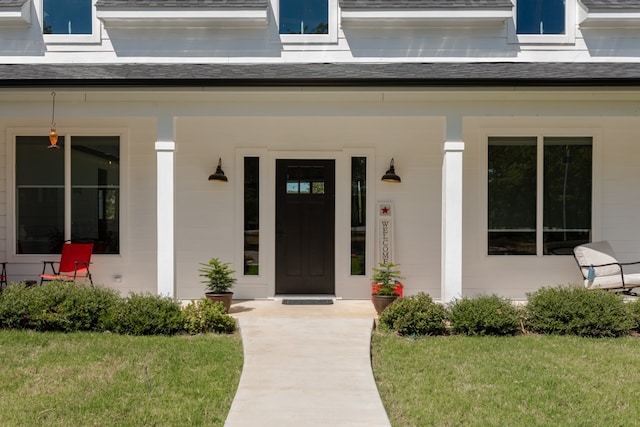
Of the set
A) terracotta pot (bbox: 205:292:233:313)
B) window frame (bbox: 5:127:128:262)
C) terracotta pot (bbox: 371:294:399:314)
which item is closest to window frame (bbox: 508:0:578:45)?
terracotta pot (bbox: 371:294:399:314)

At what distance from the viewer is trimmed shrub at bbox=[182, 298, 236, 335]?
6.40 m

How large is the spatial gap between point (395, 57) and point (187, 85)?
312 cm

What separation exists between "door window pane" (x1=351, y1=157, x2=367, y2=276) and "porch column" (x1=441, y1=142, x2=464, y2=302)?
74.2 inches

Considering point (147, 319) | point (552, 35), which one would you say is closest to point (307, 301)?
point (147, 319)

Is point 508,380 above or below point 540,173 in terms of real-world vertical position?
below

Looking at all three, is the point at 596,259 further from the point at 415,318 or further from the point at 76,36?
the point at 76,36

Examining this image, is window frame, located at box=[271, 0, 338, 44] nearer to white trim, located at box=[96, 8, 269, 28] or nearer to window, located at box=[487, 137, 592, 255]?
white trim, located at box=[96, 8, 269, 28]

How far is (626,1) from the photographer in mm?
8109

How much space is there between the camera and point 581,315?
6.31m

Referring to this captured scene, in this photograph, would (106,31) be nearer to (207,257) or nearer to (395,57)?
(207,257)

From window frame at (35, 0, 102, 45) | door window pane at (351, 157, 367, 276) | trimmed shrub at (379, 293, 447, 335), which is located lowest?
trimmed shrub at (379, 293, 447, 335)

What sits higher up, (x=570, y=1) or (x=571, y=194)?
(x=570, y=1)

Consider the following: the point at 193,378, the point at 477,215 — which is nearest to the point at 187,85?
the point at 193,378

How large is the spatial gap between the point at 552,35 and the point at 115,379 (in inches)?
291
